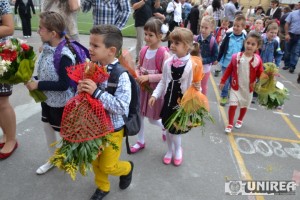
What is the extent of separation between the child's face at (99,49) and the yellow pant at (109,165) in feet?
2.25

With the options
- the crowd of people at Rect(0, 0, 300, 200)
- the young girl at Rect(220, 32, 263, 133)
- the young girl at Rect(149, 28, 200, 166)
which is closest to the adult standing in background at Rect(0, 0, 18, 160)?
the crowd of people at Rect(0, 0, 300, 200)

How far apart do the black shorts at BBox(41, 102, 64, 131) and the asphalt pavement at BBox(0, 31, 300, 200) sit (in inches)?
25.0

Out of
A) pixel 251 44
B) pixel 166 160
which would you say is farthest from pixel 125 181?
pixel 251 44

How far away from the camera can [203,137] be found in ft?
14.4

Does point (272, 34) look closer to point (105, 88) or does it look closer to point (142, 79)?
point (142, 79)

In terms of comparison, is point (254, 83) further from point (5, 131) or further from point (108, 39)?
point (5, 131)

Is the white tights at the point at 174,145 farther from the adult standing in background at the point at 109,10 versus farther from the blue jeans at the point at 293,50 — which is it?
the blue jeans at the point at 293,50

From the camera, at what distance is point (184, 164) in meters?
3.63

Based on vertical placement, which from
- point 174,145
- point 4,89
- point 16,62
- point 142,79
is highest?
point 16,62

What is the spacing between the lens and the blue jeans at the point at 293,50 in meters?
9.20

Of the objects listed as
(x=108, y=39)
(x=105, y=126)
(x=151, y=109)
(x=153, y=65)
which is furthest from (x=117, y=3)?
(x=105, y=126)

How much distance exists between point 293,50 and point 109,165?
341 inches

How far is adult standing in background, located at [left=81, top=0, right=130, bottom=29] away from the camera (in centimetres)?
450

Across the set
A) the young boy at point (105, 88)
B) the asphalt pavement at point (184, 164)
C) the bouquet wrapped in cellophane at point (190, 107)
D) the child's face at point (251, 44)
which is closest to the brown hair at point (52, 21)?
the young boy at point (105, 88)
